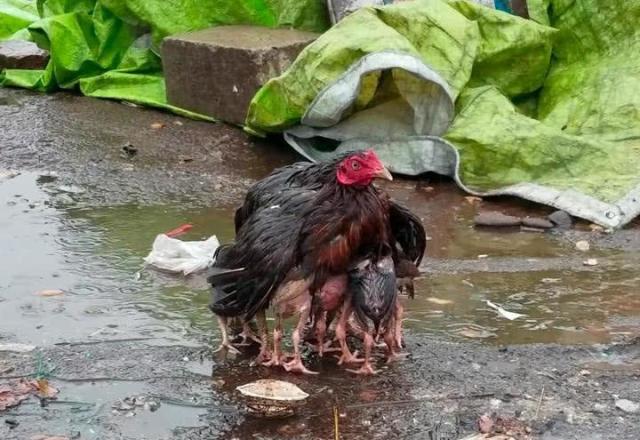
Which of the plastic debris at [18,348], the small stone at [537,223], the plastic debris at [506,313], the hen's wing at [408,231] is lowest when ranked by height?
the plastic debris at [18,348]

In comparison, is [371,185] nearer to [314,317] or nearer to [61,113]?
[314,317]

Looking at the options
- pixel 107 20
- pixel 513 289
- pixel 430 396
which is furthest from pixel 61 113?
pixel 430 396

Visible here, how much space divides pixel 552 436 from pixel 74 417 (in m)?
1.75

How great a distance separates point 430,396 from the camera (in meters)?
4.16

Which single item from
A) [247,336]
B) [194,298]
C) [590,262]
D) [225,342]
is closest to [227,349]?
[225,342]

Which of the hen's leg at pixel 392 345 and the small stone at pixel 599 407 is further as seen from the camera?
the hen's leg at pixel 392 345

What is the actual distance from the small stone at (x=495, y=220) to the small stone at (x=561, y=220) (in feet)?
0.66

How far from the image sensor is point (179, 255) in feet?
18.1

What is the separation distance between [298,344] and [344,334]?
204mm

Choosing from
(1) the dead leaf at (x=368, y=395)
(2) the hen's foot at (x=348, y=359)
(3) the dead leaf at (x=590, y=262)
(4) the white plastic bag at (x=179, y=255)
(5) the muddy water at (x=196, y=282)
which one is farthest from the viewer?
(3) the dead leaf at (x=590, y=262)

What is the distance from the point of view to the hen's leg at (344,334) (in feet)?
13.9

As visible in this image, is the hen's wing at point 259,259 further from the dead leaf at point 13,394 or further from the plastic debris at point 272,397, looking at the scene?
the dead leaf at point 13,394

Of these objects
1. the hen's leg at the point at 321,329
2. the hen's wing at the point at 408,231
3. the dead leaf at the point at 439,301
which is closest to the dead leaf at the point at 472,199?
the dead leaf at the point at 439,301

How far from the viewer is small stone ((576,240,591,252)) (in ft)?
19.2
